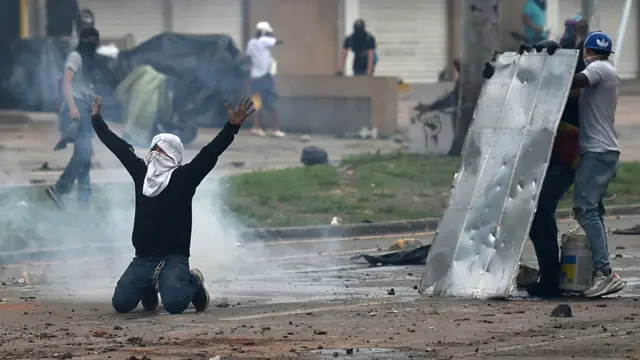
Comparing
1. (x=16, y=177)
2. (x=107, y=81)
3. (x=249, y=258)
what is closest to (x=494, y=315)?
(x=249, y=258)

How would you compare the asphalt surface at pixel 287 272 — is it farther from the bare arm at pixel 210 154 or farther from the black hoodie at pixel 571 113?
the black hoodie at pixel 571 113

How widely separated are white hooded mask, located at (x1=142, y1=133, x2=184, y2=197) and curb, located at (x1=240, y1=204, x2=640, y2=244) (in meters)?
4.67

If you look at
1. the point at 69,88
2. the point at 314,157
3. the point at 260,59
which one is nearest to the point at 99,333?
the point at 69,88

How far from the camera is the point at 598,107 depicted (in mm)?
9812

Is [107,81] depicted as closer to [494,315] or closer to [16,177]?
[16,177]

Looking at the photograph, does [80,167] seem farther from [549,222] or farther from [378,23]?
[378,23]

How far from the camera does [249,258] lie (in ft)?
43.6

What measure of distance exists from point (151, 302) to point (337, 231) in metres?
5.41

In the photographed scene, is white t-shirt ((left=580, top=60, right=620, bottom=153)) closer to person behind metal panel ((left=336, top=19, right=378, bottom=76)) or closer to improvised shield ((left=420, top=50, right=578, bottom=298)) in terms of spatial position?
improvised shield ((left=420, top=50, right=578, bottom=298))

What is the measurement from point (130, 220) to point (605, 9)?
83.0 feet

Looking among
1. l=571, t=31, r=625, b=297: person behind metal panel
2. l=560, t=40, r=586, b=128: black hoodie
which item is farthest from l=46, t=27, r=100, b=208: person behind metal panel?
l=571, t=31, r=625, b=297: person behind metal panel

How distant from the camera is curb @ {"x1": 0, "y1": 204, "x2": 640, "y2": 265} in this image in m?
13.3

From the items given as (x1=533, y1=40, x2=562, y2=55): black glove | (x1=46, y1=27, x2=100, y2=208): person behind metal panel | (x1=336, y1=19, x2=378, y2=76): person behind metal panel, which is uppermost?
(x1=533, y1=40, x2=562, y2=55): black glove

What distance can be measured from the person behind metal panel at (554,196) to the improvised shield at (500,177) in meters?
0.17
